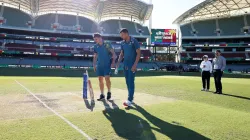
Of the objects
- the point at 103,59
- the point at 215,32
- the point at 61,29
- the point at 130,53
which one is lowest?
the point at 103,59

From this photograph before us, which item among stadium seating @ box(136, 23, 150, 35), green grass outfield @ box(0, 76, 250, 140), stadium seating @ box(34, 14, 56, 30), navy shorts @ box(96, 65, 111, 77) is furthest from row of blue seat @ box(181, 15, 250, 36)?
green grass outfield @ box(0, 76, 250, 140)

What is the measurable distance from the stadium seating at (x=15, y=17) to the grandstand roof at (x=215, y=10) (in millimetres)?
44297

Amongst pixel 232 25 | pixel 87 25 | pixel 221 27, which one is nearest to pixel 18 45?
pixel 87 25

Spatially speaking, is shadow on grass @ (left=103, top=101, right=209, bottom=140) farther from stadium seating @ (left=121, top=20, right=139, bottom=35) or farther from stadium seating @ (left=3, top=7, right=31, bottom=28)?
stadium seating @ (left=121, top=20, right=139, bottom=35)

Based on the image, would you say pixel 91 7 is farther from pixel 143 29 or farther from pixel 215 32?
pixel 215 32

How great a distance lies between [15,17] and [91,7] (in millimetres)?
20040

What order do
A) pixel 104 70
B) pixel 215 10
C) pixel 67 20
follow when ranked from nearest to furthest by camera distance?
pixel 104 70 → pixel 215 10 → pixel 67 20

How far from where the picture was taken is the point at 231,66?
2354 inches

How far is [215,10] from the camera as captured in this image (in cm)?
5875

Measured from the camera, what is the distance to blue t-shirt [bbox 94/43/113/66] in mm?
6629

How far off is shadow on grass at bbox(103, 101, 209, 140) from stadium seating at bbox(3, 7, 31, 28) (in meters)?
56.6

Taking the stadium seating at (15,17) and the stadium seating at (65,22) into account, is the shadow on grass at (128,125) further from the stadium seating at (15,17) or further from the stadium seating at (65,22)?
the stadium seating at (65,22)

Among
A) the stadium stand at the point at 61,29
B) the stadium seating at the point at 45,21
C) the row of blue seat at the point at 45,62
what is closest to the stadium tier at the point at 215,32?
the stadium stand at the point at 61,29

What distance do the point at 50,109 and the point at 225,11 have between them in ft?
211
